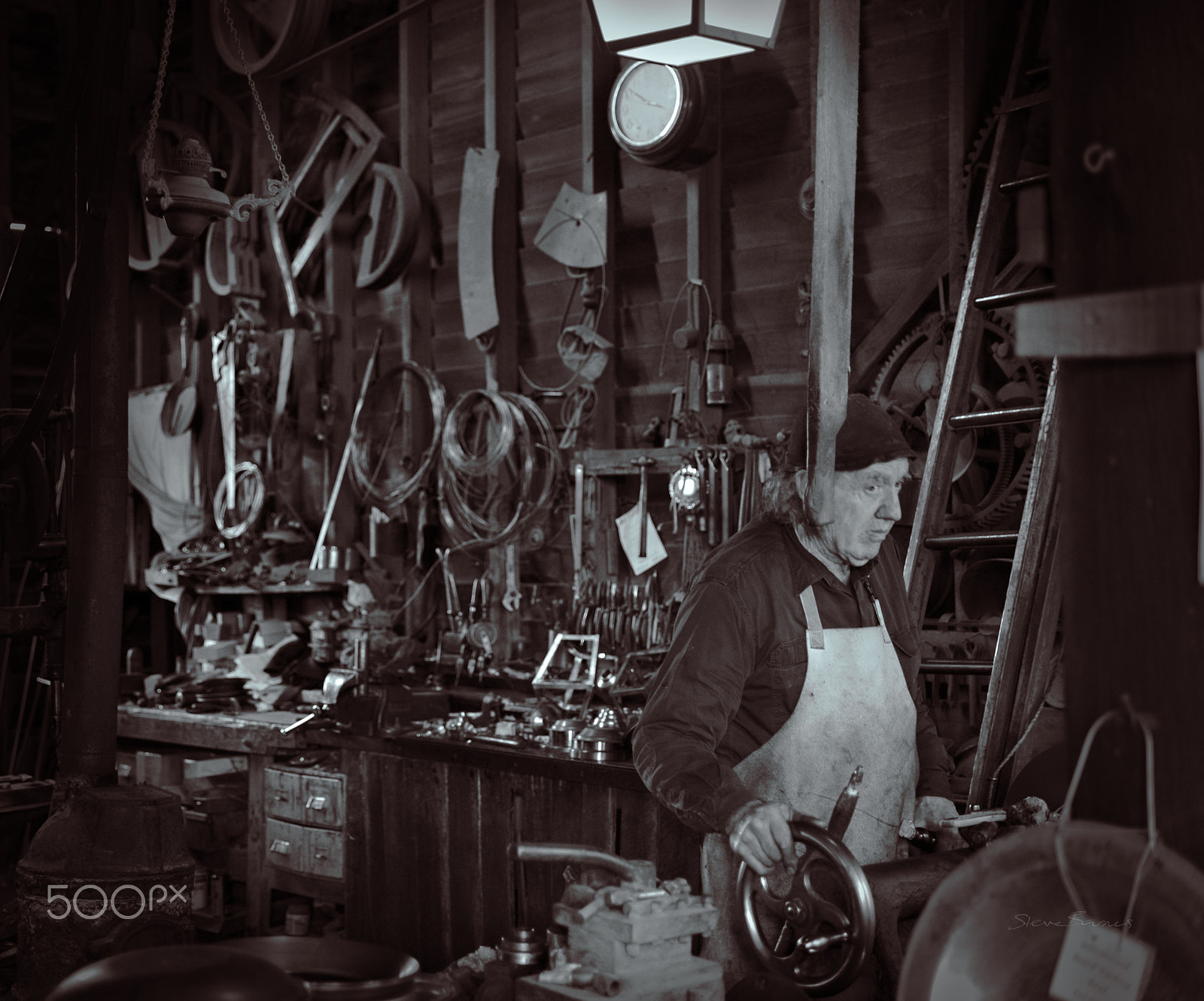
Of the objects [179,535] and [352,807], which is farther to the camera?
[179,535]

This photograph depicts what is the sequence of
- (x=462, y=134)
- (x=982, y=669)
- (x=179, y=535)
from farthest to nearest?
1. (x=179, y=535)
2. (x=462, y=134)
3. (x=982, y=669)

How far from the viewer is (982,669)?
166 inches

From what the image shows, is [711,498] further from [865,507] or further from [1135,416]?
[1135,416]

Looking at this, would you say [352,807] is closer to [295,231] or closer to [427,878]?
[427,878]

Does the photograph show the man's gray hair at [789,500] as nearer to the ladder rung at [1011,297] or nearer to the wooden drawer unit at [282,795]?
the ladder rung at [1011,297]

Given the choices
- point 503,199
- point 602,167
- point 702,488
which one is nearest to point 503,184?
point 503,199

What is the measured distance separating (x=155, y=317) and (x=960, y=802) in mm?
6831

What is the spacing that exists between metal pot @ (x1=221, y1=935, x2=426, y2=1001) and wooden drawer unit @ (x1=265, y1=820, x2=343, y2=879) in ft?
9.63

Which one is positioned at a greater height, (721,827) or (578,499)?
(578,499)

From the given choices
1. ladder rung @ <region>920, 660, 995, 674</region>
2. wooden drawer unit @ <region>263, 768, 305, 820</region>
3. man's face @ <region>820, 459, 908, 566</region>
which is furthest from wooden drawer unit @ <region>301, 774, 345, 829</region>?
man's face @ <region>820, 459, 908, 566</region>

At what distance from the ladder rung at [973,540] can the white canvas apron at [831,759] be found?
114 centimetres

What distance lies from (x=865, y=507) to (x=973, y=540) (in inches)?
50.6

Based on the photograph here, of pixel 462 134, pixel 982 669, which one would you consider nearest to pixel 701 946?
pixel 982 669

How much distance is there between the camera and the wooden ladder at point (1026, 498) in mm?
3875
